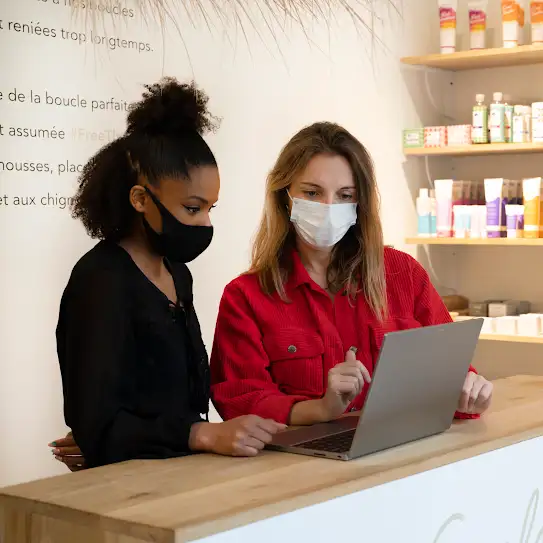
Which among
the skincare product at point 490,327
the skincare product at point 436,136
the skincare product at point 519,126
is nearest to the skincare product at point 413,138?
the skincare product at point 436,136

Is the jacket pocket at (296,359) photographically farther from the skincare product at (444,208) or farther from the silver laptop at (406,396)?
the skincare product at (444,208)

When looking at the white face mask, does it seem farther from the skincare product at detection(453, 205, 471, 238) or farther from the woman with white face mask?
the skincare product at detection(453, 205, 471, 238)

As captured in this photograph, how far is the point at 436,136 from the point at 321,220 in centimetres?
269

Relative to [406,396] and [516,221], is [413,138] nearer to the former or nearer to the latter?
[516,221]

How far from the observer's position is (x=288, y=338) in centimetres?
222

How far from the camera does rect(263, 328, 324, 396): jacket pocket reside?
7.27 feet

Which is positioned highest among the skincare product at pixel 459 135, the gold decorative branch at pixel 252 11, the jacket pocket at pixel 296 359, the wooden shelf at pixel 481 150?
the gold decorative branch at pixel 252 11

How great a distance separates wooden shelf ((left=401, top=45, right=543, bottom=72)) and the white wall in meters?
0.13

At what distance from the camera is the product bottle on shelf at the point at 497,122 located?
4.50 m

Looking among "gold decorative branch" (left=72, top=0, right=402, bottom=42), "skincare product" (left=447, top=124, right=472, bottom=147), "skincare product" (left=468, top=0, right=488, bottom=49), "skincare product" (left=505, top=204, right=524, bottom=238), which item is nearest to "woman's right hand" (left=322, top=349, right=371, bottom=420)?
"gold decorative branch" (left=72, top=0, right=402, bottom=42)

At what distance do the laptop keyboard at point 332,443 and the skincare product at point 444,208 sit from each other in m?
2.91

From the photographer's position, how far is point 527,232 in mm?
4406

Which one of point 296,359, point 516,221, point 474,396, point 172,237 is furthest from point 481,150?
point 172,237

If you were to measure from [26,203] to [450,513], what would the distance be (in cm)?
198
